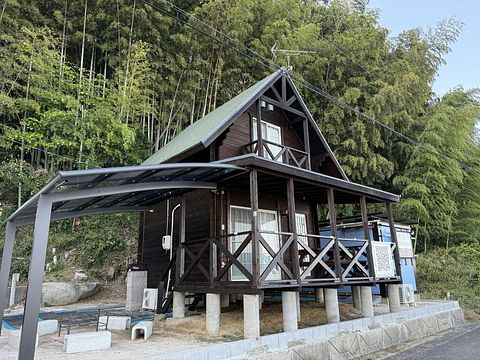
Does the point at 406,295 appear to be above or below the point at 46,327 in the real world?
above

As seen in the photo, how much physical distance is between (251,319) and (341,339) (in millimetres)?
2057

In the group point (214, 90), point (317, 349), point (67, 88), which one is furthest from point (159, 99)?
point (317, 349)

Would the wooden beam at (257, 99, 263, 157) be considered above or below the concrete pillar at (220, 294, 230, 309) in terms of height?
above

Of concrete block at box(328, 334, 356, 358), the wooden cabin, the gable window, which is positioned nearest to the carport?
the wooden cabin

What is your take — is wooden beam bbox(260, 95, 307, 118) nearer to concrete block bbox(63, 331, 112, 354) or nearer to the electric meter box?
the electric meter box

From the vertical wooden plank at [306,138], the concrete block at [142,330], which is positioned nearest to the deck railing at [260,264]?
the concrete block at [142,330]

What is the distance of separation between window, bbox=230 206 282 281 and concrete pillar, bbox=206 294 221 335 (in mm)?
1154

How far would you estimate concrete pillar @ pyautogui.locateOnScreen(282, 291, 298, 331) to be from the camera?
5406 millimetres

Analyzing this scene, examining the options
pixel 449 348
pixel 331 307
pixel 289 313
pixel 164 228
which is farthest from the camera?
pixel 164 228

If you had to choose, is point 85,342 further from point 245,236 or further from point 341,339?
point 341,339

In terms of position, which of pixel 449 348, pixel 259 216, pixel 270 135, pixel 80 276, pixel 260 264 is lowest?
pixel 449 348

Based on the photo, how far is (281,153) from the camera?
26.2 feet

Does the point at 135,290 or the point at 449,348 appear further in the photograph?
the point at 135,290

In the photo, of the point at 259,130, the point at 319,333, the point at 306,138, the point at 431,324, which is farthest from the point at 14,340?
the point at 431,324
